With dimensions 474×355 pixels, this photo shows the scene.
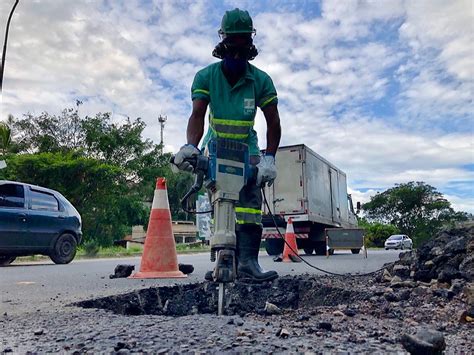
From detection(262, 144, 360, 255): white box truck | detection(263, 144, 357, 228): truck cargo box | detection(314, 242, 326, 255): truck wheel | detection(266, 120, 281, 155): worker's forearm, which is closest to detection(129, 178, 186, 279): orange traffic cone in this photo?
detection(266, 120, 281, 155): worker's forearm

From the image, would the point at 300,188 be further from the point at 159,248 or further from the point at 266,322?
the point at 266,322

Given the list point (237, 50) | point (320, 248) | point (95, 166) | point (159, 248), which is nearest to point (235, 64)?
point (237, 50)

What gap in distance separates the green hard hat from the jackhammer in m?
0.97

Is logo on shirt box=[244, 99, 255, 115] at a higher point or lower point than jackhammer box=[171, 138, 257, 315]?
higher

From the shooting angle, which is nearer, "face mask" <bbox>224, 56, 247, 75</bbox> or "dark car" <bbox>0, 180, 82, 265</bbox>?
"face mask" <bbox>224, 56, 247, 75</bbox>

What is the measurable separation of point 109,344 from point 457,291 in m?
2.30

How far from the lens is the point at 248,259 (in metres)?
3.72

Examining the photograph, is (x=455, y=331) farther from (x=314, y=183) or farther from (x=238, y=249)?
(x=314, y=183)

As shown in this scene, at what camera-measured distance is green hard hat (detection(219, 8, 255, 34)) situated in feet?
11.0

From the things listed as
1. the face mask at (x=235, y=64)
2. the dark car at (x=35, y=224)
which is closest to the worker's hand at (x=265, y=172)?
the face mask at (x=235, y=64)

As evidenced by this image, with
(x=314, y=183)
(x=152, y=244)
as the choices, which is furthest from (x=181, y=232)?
(x=152, y=244)

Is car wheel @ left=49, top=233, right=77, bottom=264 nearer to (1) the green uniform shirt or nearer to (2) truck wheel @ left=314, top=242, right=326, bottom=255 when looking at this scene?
(1) the green uniform shirt

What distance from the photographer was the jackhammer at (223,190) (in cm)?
280

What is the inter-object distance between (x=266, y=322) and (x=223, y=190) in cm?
93
